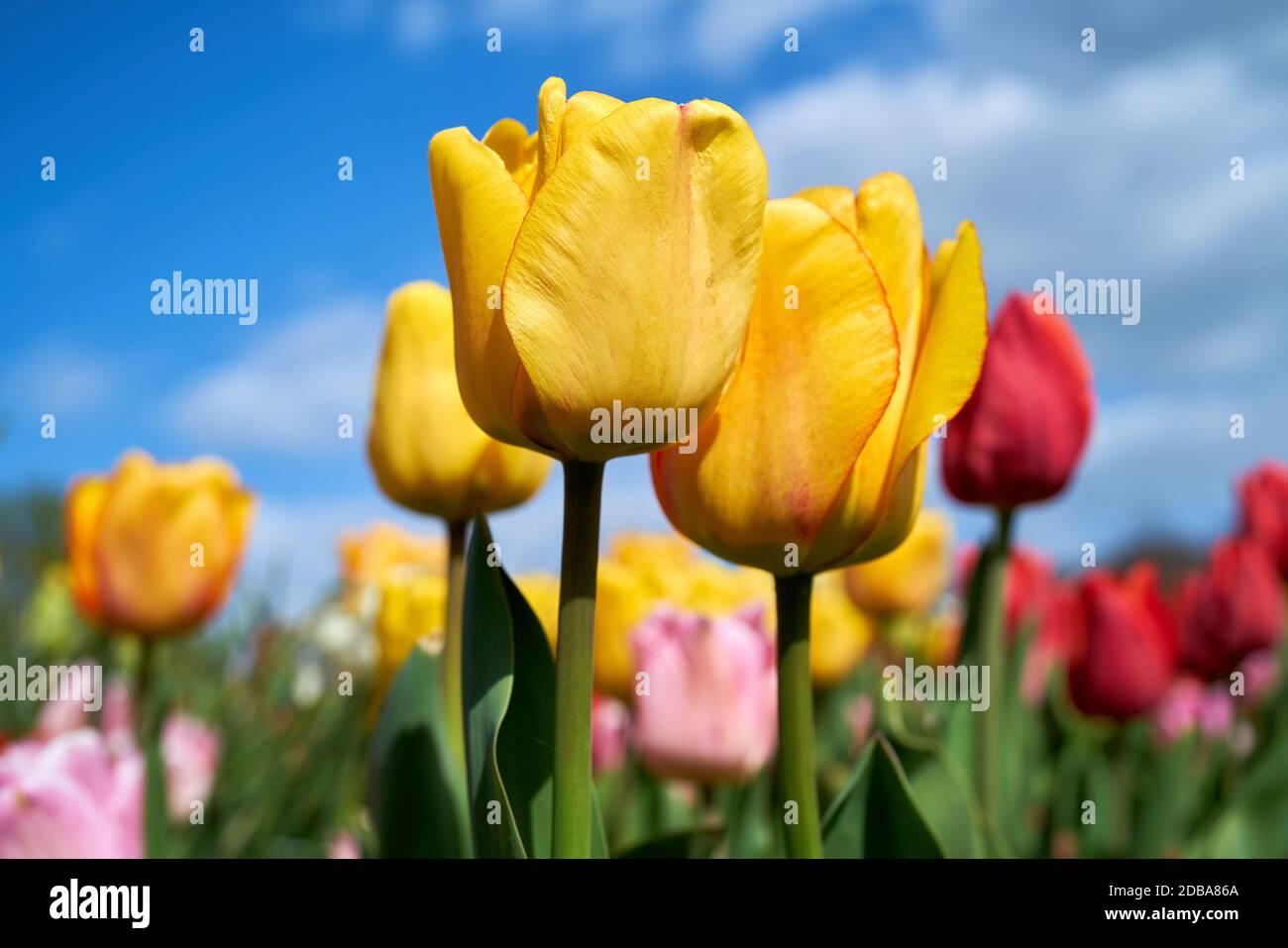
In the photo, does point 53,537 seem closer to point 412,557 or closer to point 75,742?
point 412,557

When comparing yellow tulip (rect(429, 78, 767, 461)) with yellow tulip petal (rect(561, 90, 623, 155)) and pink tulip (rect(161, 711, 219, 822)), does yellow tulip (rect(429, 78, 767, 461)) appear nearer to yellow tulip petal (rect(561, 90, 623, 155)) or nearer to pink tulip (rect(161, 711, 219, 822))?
yellow tulip petal (rect(561, 90, 623, 155))

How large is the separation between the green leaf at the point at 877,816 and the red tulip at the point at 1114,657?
155cm

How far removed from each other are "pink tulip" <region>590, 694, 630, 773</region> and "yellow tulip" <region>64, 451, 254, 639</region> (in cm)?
72

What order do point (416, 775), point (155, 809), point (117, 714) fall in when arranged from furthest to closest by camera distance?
1. point (117, 714)
2. point (155, 809)
3. point (416, 775)

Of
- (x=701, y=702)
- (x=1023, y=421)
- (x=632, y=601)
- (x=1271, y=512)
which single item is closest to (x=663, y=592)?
(x=632, y=601)

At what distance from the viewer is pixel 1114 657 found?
2.22 m

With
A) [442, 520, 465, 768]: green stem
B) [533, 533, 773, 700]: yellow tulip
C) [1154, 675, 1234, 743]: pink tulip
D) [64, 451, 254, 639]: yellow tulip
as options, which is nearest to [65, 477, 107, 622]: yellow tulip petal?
[64, 451, 254, 639]: yellow tulip

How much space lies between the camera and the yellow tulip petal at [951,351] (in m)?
0.71

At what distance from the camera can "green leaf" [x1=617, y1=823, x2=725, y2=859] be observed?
106 centimetres

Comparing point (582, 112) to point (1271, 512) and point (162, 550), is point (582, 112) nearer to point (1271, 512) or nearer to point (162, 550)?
point (162, 550)

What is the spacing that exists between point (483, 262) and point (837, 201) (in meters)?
0.27

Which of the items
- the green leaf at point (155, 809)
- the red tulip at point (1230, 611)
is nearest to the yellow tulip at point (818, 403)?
the green leaf at point (155, 809)

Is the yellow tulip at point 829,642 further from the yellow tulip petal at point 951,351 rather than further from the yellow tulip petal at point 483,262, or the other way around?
the yellow tulip petal at point 483,262
